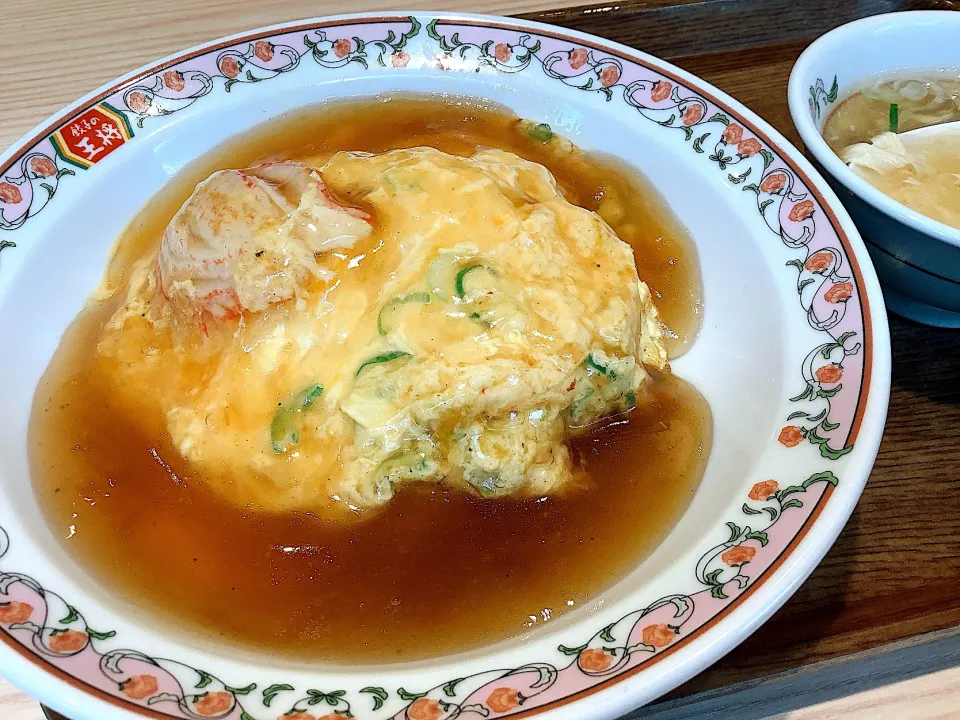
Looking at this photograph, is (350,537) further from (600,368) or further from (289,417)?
(600,368)

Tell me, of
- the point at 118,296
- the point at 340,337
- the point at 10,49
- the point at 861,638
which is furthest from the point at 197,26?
the point at 861,638

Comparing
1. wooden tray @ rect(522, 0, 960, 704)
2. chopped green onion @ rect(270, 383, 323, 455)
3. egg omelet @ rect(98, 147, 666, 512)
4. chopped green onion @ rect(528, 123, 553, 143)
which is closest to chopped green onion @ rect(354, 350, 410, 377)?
egg omelet @ rect(98, 147, 666, 512)

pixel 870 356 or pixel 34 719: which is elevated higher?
pixel 870 356

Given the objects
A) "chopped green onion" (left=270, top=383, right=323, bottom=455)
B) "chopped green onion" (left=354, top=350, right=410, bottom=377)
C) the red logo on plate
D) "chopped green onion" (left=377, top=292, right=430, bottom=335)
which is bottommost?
"chopped green onion" (left=270, top=383, right=323, bottom=455)

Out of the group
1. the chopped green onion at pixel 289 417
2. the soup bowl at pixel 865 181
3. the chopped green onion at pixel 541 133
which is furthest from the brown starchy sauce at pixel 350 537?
the chopped green onion at pixel 541 133

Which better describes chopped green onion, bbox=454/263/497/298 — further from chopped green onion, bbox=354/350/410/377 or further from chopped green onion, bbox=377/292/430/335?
chopped green onion, bbox=354/350/410/377

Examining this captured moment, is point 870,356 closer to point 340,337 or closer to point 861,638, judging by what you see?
point 861,638

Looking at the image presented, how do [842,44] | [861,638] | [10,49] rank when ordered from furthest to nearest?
[10,49], [842,44], [861,638]
